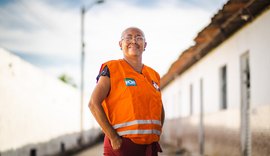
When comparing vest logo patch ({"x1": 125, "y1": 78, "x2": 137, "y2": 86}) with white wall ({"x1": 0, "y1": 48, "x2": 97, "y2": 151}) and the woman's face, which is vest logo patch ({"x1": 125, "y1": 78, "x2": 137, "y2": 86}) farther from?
white wall ({"x1": 0, "y1": 48, "x2": 97, "y2": 151})

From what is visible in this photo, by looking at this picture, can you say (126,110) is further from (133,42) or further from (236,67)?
(236,67)

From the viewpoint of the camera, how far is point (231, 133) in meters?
12.4

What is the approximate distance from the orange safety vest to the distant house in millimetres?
5672

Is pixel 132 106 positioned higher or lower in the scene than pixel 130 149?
higher

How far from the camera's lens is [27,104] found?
14.4 m

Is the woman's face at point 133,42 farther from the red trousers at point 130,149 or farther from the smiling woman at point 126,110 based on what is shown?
the red trousers at point 130,149

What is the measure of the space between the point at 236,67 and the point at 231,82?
0.64 metres

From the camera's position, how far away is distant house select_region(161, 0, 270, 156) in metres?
9.52

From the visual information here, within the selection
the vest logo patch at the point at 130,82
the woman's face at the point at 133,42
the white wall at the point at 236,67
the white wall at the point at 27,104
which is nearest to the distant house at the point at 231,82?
the white wall at the point at 236,67

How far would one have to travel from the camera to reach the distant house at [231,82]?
952 centimetres

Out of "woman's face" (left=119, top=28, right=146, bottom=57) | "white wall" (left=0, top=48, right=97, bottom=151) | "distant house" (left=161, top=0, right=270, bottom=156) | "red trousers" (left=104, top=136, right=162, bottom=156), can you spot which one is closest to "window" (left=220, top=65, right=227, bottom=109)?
"distant house" (left=161, top=0, right=270, bottom=156)

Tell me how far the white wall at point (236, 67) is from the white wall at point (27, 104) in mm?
5265

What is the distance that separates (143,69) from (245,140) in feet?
26.6

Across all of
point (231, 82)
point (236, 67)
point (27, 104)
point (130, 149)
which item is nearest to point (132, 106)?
point (130, 149)
